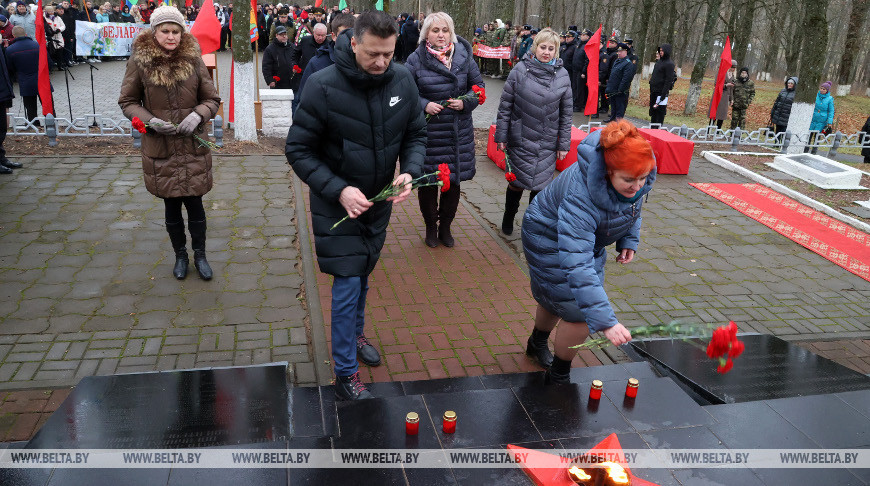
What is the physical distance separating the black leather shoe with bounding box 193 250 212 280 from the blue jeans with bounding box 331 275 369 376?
224cm

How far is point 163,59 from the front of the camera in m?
4.62

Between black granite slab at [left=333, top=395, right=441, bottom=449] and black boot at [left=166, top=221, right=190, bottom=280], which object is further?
black boot at [left=166, top=221, right=190, bottom=280]

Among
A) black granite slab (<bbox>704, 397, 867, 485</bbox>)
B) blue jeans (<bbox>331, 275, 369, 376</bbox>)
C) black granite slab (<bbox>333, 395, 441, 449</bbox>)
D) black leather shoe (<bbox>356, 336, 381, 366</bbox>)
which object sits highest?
blue jeans (<bbox>331, 275, 369, 376</bbox>)

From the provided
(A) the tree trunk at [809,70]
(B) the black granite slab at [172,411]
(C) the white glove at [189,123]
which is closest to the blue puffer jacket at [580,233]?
(B) the black granite slab at [172,411]

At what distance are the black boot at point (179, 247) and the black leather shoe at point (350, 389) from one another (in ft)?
7.85

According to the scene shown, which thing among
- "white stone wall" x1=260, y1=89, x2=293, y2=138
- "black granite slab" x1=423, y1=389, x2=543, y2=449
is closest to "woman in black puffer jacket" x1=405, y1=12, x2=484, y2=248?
"black granite slab" x1=423, y1=389, x2=543, y2=449

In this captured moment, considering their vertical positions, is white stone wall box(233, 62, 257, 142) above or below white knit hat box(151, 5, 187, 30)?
below

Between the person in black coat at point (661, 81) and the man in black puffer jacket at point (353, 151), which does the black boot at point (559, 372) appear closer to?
the man in black puffer jacket at point (353, 151)

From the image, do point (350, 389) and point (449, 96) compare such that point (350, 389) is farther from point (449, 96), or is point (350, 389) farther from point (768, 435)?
point (449, 96)

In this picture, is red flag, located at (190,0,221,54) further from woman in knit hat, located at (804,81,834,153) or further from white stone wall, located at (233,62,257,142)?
woman in knit hat, located at (804,81,834,153)

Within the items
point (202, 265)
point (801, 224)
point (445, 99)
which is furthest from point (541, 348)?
point (801, 224)

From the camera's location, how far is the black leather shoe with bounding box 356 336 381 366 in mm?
4203

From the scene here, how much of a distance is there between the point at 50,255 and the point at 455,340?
382 centimetres

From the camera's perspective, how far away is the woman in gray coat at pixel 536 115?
235 inches
